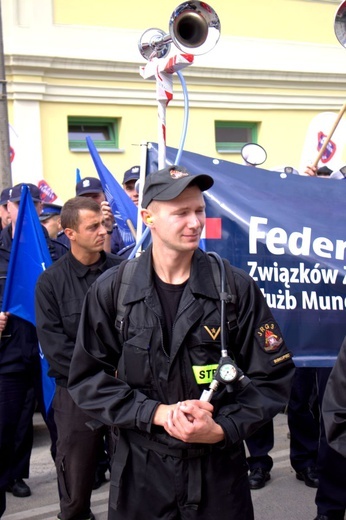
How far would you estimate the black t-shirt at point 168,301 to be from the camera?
2.75 m

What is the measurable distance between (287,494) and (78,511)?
163cm

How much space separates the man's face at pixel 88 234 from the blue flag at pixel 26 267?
2.18 ft

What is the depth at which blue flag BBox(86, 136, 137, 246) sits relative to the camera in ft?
18.6

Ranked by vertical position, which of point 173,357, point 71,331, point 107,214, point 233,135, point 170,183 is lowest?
point 71,331

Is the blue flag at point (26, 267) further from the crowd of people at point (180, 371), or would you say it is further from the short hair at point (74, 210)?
the crowd of people at point (180, 371)

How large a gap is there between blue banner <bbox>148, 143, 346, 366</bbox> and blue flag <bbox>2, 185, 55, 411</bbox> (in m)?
1.06

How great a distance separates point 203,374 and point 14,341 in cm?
248

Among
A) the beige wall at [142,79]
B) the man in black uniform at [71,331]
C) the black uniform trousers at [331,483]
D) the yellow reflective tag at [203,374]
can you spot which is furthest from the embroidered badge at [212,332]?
the beige wall at [142,79]

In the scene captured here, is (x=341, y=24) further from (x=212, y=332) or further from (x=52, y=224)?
(x=52, y=224)

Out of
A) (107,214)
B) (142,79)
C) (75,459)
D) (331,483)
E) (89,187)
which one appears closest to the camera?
(75,459)

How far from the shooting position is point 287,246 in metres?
4.20

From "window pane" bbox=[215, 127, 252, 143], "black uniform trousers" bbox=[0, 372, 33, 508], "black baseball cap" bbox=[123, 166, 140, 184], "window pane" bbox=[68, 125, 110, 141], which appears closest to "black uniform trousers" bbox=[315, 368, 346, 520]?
"black uniform trousers" bbox=[0, 372, 33, 508]

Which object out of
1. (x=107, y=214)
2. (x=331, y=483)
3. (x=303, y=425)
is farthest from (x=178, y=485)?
(x=107, y=214)

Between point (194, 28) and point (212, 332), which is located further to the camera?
point (194, 28)
